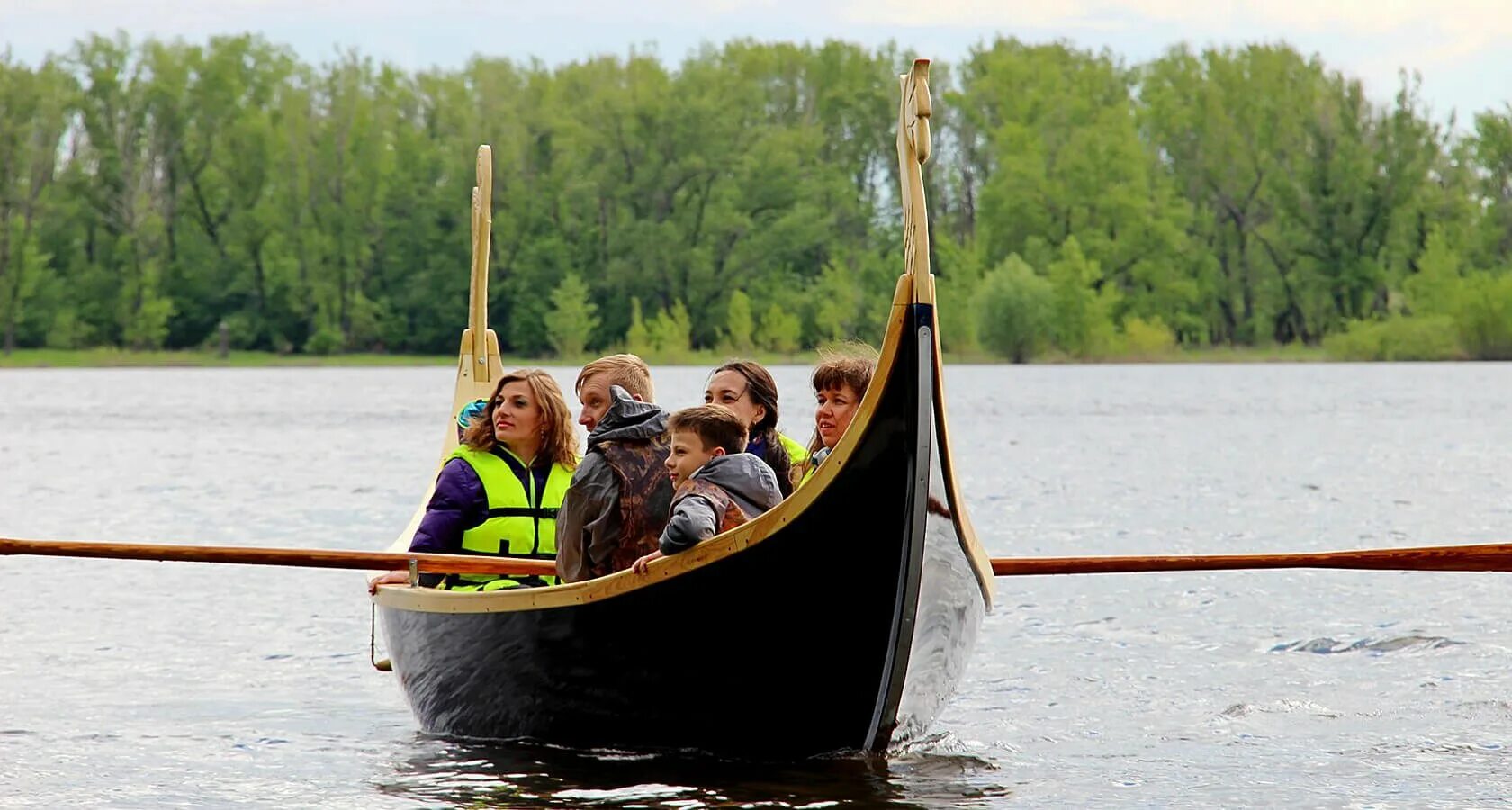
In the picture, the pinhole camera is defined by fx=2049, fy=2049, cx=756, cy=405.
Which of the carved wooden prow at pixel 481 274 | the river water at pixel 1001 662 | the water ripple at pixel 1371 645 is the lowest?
the water ripple at pixel 1371 645

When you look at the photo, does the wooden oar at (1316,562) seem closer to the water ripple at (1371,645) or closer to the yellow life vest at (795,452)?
the yellow life vest at (795,452)

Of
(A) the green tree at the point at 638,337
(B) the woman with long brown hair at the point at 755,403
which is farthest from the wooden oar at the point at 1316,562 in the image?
(A) the green tree at the point at 638,337

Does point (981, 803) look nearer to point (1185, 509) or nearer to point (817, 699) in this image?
point (817, 699)

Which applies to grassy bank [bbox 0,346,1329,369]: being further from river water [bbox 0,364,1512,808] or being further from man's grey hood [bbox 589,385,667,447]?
man's grey hood [bbox 589,385,667,447]

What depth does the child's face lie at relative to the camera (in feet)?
20.7

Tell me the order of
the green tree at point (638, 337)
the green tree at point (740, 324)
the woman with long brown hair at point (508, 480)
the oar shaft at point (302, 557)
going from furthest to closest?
the green tree at point (638, 337), the green tree at point (740, 324), the woman with long brown hair at point (508, 480), the oar shaft at point (302, 557)

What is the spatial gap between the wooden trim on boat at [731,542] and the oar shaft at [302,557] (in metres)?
0.17

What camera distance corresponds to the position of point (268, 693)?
955 centimetres

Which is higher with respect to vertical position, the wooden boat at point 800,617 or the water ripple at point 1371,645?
the wooden boat at point 800,617

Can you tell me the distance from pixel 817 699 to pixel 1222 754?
2.06 meters

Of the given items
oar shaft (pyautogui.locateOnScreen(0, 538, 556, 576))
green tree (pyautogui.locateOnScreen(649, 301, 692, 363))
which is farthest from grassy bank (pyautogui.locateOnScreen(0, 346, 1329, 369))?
oar shaft (pyautogui.locateOnScreen(0, 538, 556, 576))

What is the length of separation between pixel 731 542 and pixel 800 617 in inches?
15.2

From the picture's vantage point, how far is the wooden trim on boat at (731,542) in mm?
5953

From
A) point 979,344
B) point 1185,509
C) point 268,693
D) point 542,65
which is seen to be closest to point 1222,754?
point 268,693
